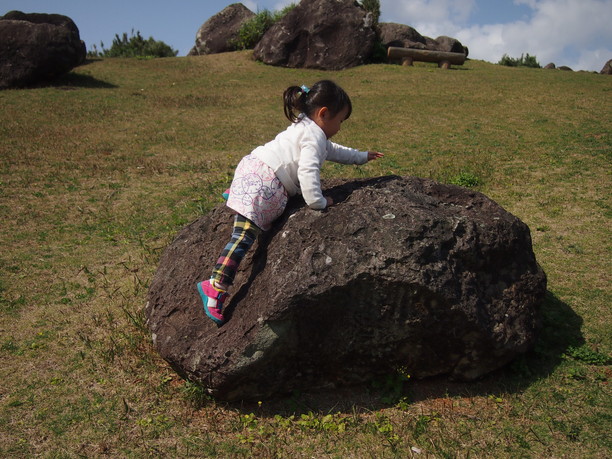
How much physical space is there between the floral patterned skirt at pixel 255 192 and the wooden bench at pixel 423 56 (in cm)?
2072

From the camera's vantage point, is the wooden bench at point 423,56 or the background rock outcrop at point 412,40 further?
the background rock outcrop at point 412,40

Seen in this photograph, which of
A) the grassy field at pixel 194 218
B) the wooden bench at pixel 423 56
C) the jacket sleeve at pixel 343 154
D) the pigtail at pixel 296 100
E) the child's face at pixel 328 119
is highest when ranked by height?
the wooden bench at pixel 423 56

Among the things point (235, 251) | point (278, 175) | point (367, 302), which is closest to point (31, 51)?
point (278, 175)

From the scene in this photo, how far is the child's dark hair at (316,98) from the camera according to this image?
15.7 ft

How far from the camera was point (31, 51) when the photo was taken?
61.4ft

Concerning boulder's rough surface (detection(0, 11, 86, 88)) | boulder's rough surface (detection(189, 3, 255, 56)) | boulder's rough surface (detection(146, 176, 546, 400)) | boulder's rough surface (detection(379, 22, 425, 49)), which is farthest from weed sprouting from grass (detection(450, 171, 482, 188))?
boulder's rough surface (detection(189, 3, 255, 56))

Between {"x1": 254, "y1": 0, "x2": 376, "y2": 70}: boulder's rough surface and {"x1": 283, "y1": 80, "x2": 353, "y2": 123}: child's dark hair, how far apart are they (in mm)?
19078

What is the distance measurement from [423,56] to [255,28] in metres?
8.69

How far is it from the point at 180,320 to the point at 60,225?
500cm

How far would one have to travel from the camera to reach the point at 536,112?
15.5 metres

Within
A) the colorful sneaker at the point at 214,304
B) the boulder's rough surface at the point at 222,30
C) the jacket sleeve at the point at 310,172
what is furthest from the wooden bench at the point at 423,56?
the colorful sneaker at the point at 214,304

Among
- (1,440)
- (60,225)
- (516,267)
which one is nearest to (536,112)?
(516,267)

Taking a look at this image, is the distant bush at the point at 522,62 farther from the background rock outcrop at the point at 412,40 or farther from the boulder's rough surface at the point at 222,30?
the boulder's rough surface at the point at 222,30

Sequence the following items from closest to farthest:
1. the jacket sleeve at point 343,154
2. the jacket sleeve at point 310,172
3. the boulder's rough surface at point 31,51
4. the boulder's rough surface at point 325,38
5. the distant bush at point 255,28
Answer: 1. the jacket sleeve at point 310,172
2. the jacket sleeve at point 343,154
3. the boulder's rough surface at point 31,51
4. the boulder's rough surface at point 325,38
5. the distant bush at point 255,28
